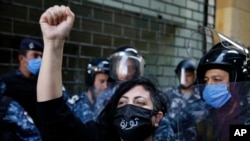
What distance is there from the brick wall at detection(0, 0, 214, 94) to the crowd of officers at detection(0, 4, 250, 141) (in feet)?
2.99

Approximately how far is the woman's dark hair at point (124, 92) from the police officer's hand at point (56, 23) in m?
0.52

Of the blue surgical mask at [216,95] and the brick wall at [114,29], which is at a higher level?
the brick wall at [114,29]

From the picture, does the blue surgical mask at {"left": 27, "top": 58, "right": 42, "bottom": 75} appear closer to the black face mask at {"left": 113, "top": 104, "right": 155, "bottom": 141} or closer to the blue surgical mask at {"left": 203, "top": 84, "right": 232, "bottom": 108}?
the black face mask at {"left": 113, "top": 104, "right": 155, "bottom": 141}

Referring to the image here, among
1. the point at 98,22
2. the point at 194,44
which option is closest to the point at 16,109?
the point at 98,22

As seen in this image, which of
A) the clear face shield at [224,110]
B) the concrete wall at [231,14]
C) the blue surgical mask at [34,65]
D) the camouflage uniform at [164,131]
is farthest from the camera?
the concrete wall at [231,14]

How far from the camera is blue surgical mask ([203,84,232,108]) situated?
208 centimetres

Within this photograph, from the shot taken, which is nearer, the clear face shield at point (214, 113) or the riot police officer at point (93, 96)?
the clear face shield at point (214, 113)

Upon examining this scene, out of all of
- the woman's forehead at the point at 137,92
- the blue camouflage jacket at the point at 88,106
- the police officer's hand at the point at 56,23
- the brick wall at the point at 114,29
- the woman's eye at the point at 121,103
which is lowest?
the blue camouflage jacket at the point at 88,106

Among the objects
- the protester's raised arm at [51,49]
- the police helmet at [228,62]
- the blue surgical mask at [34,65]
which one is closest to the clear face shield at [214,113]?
the police helmet at [228,62]

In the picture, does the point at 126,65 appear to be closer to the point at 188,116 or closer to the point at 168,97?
the point at 168,97

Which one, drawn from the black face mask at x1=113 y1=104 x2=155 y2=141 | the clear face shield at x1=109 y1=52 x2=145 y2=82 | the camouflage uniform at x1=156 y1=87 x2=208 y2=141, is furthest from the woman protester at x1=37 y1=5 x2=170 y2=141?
the clear face shield at x1=109 y1=52 x2=145 y2=82

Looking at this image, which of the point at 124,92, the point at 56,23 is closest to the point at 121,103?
the point at 124,92

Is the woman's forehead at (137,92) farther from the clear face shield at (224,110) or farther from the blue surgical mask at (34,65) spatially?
the blue surgical mask at (34,65)

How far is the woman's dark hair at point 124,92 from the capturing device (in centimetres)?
219
